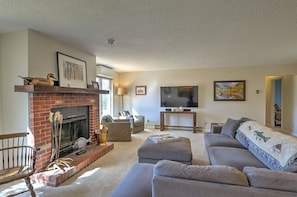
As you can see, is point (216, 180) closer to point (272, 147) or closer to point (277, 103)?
point (272, 147)

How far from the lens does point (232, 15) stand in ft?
7.46

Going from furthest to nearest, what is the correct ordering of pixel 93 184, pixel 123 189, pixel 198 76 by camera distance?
pixel 198 76, pixel 93 184, pixel 123 189

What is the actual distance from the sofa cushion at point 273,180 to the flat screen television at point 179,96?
5215 mm

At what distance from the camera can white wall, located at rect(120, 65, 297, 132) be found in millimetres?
5898

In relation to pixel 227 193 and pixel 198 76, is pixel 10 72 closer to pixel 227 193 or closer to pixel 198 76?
pixel 227 193

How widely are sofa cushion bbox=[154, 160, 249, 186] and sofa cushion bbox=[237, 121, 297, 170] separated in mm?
936

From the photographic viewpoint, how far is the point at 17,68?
2.77m

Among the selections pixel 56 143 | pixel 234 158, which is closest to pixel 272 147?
pixel 234 158

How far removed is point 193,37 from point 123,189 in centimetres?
261

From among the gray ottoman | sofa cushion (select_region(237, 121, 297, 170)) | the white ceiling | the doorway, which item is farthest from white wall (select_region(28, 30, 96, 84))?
the doorway

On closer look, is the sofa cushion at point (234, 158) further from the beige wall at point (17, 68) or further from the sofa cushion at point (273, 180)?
the beige wall at point (17, 68)

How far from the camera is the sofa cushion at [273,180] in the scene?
112cm

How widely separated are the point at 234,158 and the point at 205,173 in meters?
1.29

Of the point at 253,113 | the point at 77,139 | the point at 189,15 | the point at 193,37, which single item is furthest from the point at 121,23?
the point at 253,113
